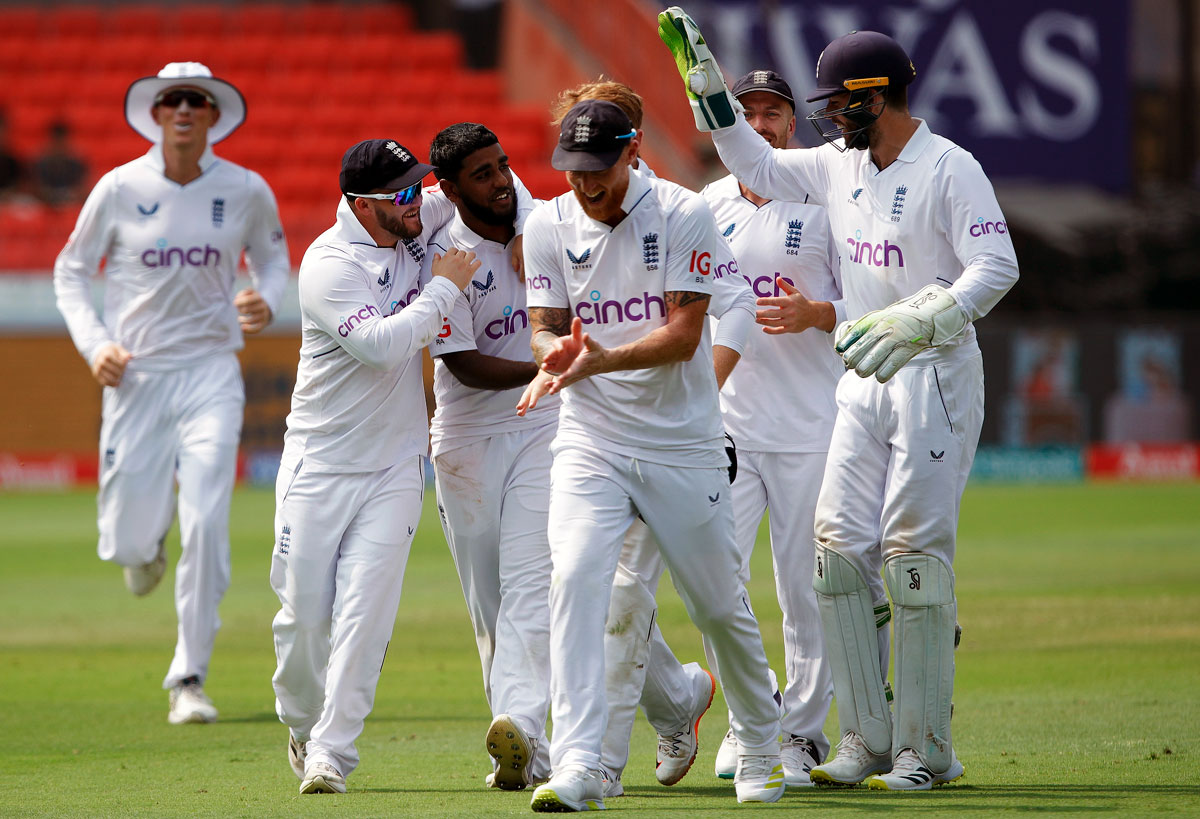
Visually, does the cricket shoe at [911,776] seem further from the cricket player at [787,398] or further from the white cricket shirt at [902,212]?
the white cricket shirt at [902,212]

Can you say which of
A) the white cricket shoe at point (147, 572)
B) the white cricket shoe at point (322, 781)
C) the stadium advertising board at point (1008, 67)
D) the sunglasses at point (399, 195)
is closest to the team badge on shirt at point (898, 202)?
the sunglasses at point (399, 195)

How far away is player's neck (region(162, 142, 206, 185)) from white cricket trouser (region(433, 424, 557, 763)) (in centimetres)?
292

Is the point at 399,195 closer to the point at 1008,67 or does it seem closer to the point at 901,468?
the point at 901,468

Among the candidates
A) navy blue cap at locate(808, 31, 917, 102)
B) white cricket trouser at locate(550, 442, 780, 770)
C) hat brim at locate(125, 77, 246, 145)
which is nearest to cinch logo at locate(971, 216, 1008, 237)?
navy blue cap at locate(808, 31, 917, 102)

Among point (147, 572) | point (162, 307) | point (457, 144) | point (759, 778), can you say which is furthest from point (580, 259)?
point (147, 572)

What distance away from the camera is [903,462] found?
220 inches

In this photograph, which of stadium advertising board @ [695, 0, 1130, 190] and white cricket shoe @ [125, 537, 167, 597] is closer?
white cricket shoe @ [125, 537, 167, 597]

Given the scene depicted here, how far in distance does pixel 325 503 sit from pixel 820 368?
77.2 inches

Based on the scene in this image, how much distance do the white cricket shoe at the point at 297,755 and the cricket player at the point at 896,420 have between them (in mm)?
1829

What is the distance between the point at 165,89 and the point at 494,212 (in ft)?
9.63

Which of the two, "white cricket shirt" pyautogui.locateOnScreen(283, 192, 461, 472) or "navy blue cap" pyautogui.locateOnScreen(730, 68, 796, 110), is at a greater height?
"navy blue cap" pyautogui.locateOnScreen(730, 68, 796, 110)

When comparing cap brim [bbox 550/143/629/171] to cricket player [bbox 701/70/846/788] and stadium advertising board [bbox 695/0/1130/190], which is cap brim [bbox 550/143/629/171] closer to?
cricket player [bbox 701/70/846/788]

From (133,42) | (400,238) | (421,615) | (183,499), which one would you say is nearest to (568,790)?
(400,238)

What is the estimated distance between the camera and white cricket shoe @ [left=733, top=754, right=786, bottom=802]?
526cm
